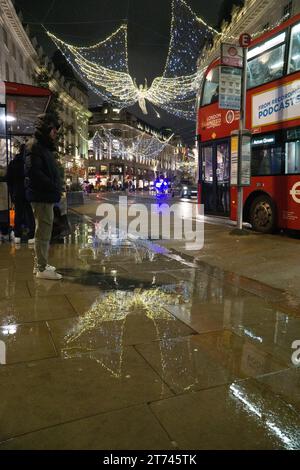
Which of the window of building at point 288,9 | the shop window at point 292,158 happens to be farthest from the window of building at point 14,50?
the shop window at point 292,158

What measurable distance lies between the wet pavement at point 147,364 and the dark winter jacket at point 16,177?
2918 mm

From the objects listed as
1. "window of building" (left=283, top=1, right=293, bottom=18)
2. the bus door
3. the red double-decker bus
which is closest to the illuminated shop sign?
the red double-decker bus

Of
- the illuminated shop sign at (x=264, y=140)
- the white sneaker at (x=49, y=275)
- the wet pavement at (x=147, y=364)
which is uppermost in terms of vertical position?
the illuminated shop sign at (x=264, y=140)

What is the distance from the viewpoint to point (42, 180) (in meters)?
5.15

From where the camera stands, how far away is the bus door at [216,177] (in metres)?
11.5

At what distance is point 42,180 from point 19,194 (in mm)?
3198

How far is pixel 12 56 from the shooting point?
1329 inches

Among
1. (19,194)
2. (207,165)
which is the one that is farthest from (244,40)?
(19,194)

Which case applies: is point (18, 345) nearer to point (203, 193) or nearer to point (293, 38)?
point (293, 38)

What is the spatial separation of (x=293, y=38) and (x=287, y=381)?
26.9 ft

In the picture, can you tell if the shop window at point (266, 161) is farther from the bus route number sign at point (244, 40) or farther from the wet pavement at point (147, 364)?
the wet pavement at point (147, 364)

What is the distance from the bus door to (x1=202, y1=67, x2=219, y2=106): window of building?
4.09 ft

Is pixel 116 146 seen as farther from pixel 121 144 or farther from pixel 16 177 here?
pixel 16 177

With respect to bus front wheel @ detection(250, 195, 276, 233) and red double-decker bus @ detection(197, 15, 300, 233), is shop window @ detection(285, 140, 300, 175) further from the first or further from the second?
bus front wheel @ detection(250, 195, 276, 233)
